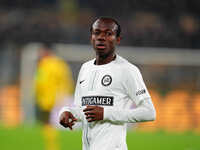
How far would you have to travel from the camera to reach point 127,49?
1577cm

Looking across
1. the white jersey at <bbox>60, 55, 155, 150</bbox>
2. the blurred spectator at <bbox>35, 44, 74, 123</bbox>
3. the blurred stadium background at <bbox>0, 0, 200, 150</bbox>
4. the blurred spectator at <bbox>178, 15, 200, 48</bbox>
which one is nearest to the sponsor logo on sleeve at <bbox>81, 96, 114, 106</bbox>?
the white jersey at <bbox>60, 55, 155, 150</bbox>

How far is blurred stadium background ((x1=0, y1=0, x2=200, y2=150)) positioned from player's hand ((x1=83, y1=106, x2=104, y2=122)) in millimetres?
7151

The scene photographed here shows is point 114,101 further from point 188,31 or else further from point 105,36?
point 188,31

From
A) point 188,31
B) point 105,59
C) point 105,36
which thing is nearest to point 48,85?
point 105,59

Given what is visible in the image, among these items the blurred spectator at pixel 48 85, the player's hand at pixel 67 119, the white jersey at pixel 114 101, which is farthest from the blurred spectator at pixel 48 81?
the white jersey at pixel 114 101

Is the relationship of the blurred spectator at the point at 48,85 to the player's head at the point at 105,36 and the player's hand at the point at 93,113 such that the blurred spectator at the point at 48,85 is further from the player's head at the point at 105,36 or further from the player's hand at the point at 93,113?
the player's hand at the point at 93,113

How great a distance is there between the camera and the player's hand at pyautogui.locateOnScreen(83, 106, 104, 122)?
377 centimetres

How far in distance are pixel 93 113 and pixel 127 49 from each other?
12066mm

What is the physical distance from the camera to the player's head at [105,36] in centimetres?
388

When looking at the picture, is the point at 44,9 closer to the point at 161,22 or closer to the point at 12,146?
the point at 161,22

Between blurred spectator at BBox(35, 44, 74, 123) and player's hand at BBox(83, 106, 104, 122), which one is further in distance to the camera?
blurred spectator at BBox(35, 44, 74, 123)

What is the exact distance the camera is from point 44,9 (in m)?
21.0

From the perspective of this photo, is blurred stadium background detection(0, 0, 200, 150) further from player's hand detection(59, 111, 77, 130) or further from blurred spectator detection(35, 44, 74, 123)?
player's hand detection(59, 111, 77, 130)

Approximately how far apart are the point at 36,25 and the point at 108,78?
50.9ft
